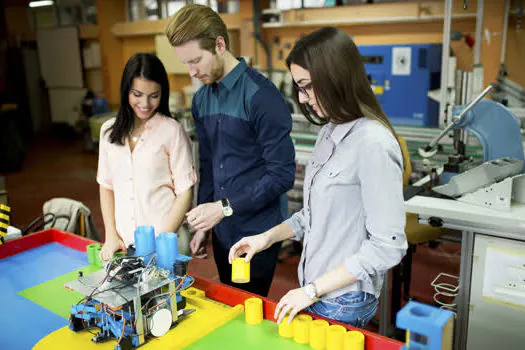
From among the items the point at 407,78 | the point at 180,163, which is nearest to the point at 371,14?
the point at 407,78

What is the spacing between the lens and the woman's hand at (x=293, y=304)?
123 cm

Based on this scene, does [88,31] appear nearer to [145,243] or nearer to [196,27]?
[196,27]

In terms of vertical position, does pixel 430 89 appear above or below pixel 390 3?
below

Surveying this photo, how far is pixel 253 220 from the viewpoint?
1.82 metres

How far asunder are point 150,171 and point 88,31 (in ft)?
26.0

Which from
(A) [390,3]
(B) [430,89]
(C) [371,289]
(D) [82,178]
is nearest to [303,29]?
(A) [390,3]

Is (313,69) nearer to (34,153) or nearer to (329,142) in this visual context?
(329,142)

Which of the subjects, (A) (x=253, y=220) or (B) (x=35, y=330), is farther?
(A) (x=253, y=220)

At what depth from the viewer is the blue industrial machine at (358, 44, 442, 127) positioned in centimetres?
482

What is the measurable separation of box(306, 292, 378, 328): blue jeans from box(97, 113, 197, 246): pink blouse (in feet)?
2.49

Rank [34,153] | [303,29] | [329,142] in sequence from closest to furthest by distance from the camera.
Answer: [329,142], [303,29], [34,153]

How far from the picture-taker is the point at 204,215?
5.36 feet

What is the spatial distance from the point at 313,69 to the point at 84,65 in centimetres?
877

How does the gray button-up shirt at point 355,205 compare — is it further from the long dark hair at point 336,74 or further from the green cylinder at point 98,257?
the green cylinder at point 98,257
